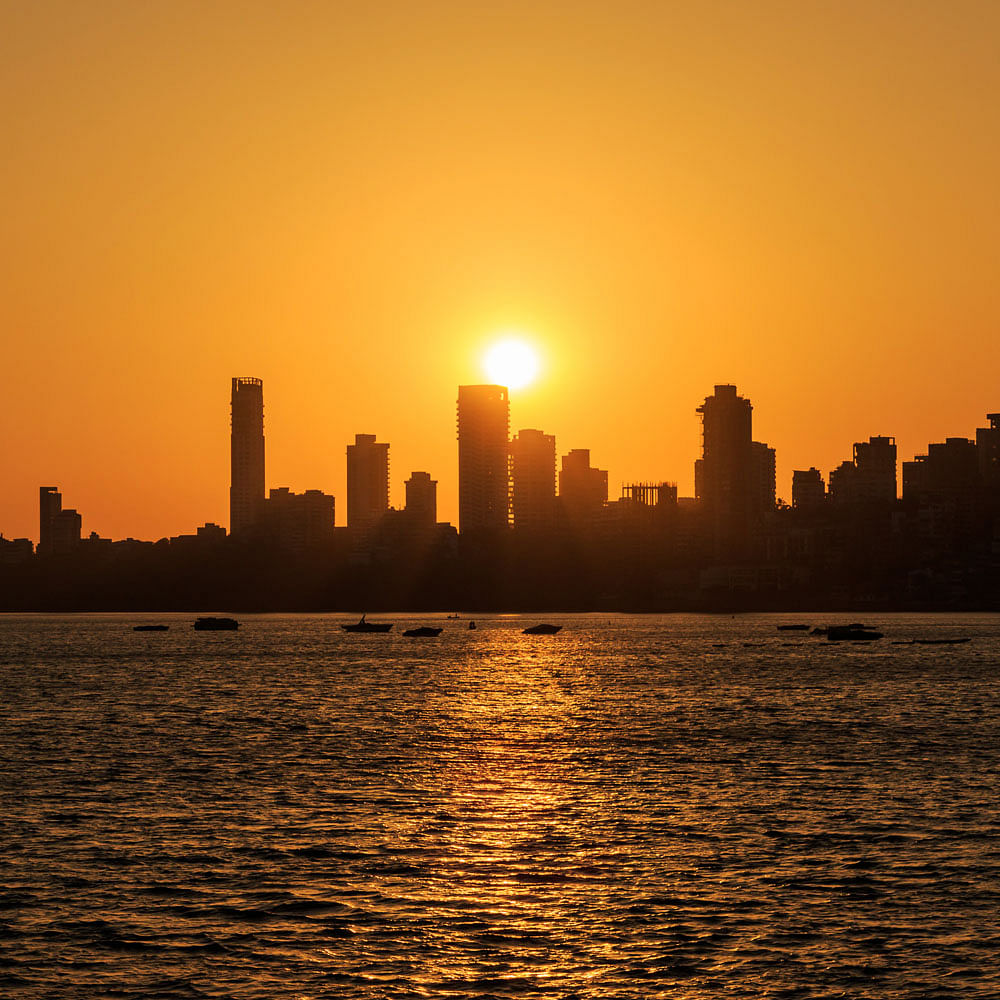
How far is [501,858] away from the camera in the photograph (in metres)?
52.6

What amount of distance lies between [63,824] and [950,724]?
68.0 m

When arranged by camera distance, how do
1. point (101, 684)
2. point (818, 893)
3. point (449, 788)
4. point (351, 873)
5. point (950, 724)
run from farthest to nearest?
1. point (101, 684)
2. point (950, 724)
3. point (449, 788)
4. point (351, 873)
5. point (818, 893)

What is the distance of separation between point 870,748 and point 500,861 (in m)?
43.9

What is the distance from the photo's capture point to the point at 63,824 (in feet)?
198

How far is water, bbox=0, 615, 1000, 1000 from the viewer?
123ft

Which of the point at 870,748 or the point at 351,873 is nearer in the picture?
the point at 351,873

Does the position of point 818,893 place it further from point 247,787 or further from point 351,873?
point 247,787

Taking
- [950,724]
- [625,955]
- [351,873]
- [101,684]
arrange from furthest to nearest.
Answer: [101,684] < [950,724] < [351,873] < [625,955]

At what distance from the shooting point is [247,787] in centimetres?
7188

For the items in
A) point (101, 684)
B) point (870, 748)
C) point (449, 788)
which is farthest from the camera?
point (101, 684)

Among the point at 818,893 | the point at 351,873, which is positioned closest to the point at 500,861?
the point at 351,873

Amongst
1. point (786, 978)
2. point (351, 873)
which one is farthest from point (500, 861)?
point (786, 978)

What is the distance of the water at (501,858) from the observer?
1480 inches

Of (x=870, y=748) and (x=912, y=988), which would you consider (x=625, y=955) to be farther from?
(x=870, y=748)
